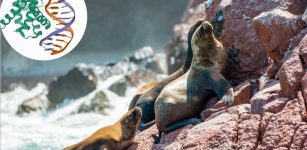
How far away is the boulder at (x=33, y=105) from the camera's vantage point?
16.4 meters

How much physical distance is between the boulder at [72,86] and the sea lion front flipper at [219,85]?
10.3 metres

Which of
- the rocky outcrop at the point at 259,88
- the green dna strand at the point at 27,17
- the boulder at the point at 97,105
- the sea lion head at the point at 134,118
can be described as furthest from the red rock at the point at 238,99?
the boulder at the point at 97,105

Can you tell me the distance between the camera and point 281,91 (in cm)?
567

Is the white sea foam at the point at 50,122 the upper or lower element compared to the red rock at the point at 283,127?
lower

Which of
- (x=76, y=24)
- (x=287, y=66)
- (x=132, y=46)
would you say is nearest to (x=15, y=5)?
(x=76, y=24)

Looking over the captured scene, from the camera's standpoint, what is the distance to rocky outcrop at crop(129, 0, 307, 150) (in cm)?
530

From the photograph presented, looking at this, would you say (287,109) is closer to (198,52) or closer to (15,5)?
(198,52)

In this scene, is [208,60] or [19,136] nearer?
[208,60]

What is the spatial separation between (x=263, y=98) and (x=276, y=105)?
26cm

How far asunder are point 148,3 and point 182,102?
60.8ft

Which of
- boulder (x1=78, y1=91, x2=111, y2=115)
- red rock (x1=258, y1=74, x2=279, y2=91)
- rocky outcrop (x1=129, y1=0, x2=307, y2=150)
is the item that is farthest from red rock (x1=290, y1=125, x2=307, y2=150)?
boulder (x1=78, y1=91, x2=111, y2=115)

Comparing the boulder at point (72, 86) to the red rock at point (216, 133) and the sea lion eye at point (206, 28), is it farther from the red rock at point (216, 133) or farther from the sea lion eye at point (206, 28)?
the red rock at point (216, 133)

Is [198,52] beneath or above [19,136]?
above

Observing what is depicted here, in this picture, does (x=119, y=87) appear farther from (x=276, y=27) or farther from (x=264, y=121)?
(x=264, y=121)
